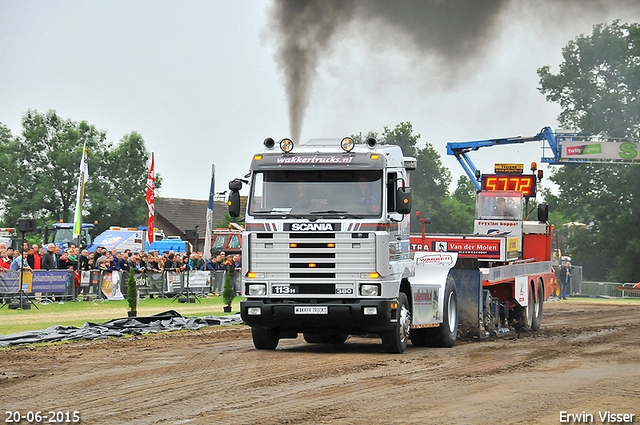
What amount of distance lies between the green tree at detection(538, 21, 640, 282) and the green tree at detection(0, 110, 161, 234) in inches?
1309

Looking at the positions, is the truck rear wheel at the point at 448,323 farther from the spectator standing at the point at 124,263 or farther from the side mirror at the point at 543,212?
the spectator standing at the point at 124,263

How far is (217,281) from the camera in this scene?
3353 cm

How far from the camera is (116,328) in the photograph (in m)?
18.4

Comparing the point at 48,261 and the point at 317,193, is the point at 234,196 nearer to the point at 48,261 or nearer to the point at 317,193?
the point at 317,193

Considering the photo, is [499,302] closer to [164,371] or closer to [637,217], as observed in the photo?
[164,371]

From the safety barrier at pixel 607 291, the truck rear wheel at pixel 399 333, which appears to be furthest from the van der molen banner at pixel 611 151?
the truck rear wheel at pixel 399 333

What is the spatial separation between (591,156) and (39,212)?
43092mm

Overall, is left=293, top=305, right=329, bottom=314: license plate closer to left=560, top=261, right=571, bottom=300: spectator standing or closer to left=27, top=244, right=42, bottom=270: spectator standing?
left=27, top=244, right=42, bottom=270: spectator standing

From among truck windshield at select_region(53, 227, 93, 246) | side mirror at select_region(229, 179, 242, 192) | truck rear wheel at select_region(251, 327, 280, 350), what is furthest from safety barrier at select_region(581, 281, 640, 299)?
side mirror at select_region(229, 179, 242, 192)

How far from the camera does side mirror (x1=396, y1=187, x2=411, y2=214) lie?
1441 centimetres

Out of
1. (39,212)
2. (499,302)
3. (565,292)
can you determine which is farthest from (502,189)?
(39,212)

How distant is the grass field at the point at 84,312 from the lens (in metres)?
20.0

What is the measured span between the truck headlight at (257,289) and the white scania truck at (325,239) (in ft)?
0.05

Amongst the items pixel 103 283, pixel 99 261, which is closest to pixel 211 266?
pixel 99 261
